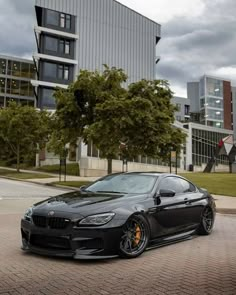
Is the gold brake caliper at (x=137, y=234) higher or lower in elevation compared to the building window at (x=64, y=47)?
lower

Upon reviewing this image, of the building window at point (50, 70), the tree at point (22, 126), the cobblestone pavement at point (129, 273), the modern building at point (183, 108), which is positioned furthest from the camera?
the modern building at point (183, 108)

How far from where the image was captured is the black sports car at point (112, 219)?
609 centimetres

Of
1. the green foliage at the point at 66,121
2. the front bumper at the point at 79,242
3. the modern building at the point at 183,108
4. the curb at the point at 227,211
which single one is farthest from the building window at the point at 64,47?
the front bumper at the point at 79,242

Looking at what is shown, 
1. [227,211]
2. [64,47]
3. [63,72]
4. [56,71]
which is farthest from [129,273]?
[64,47]

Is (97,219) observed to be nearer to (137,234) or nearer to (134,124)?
(137,234)

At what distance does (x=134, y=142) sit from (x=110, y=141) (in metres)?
1.37

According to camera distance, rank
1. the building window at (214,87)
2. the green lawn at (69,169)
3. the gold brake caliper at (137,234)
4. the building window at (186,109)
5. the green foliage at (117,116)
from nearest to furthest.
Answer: the gold brake caliper at (137,234), the green foliage at (117,116), the green lawn at (69,169), the building window at (186,109), the building window at (214,87)

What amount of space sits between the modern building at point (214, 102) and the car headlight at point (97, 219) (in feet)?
373

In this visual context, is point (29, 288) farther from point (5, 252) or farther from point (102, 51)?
point (102, 51)

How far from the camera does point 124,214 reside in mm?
6469

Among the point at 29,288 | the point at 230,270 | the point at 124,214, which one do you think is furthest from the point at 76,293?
the point at 230,270

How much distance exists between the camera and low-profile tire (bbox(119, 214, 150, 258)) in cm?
646

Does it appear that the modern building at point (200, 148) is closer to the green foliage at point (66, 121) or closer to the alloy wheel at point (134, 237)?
the green foliage at point (66, 121)

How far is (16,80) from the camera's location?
256ft
